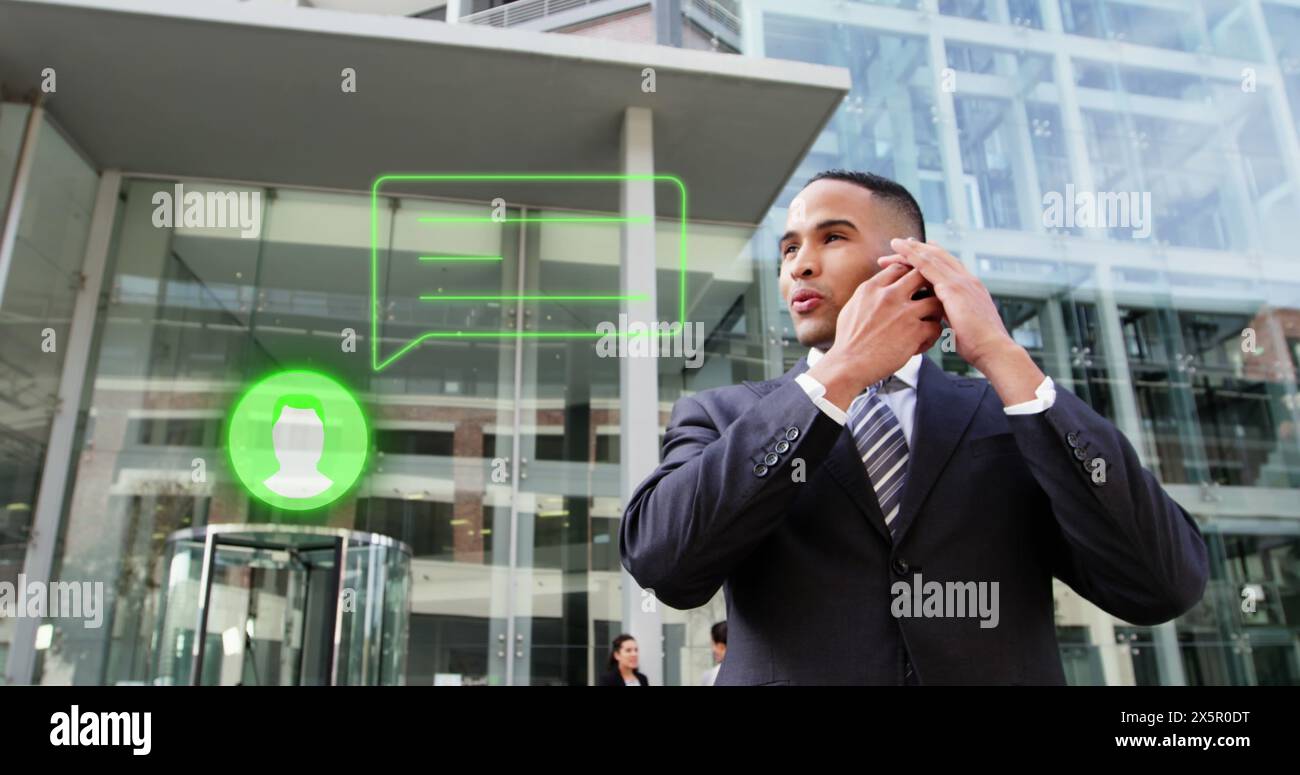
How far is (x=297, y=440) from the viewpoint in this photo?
9.16 metres

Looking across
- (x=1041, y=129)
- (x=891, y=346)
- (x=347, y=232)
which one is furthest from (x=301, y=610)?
(x=1041, y=129)

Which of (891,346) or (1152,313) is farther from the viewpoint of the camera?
(1152,313)

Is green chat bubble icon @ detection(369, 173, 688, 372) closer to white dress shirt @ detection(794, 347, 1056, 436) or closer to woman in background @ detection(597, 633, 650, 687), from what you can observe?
woman in background @ detection(597, 633, 650, 687)

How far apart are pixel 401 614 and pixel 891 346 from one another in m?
8.30

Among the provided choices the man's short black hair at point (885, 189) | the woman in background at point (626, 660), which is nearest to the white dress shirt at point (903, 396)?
the man's short black hair at point (885, 189)

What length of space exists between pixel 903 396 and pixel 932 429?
14 centimetres

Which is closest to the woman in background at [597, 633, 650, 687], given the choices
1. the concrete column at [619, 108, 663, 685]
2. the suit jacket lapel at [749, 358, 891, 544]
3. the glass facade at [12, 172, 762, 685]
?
the concrete column at [619, 108, 663, 685]

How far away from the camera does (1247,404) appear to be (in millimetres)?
9945

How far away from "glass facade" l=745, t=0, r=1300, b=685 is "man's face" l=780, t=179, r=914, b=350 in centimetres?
818

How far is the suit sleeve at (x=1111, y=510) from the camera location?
3.41ft

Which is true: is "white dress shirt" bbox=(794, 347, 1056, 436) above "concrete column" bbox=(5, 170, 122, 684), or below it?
below

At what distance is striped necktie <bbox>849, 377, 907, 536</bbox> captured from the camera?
122 cm

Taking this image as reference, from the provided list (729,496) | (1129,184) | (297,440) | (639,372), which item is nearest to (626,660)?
(639,372)
